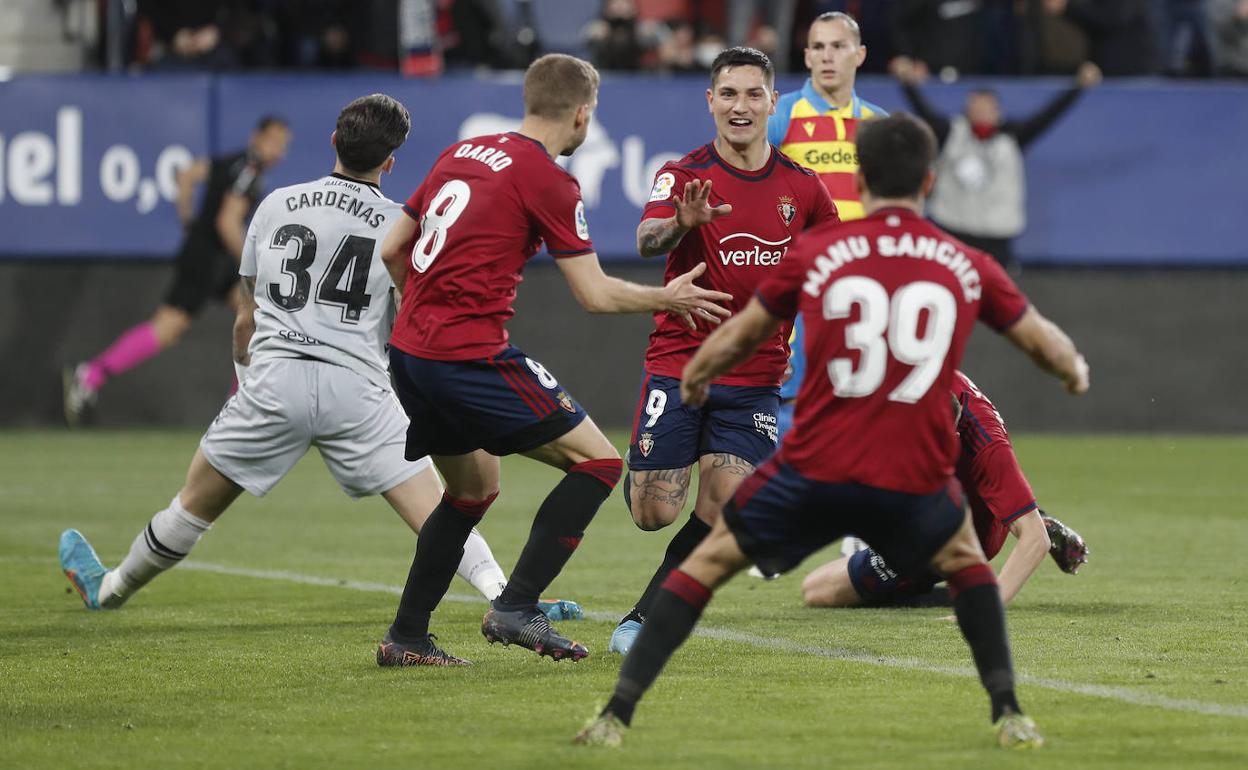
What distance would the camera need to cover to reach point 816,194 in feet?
24.0

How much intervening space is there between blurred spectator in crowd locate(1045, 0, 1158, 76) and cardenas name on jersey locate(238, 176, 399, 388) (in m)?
11.8

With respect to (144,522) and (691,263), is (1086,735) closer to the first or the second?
(691,263)

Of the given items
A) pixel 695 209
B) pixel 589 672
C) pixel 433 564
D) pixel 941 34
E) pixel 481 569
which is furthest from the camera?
pixel 941 34

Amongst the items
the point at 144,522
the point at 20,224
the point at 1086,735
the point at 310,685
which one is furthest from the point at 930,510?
the point at 20,224

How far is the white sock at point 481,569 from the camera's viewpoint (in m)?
7.56

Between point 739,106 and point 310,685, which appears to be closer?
point 310,685

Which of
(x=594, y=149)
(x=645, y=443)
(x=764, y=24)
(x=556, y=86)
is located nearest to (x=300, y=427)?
(x=645, y=443)

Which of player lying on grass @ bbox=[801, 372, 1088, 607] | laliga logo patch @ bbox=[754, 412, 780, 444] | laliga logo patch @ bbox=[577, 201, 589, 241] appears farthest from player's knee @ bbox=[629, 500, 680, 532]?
laliga logo patch @ bbox=[577, 201, 589, 241]

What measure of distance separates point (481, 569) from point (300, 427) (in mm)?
965

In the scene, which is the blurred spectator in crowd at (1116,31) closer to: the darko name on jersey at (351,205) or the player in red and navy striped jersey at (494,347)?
the darko name on jersey at (351,205)

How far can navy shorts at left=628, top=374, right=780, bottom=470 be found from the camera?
7195 mm

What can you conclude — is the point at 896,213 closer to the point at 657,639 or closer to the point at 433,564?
the point at 657,639

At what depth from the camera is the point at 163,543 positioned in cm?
745

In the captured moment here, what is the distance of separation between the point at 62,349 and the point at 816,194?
11733mm
